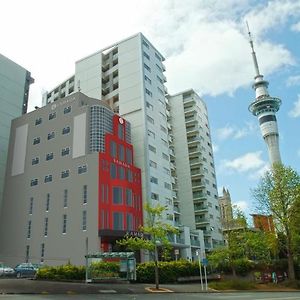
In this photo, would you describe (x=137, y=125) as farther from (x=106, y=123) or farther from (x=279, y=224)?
(x=279, y=224)

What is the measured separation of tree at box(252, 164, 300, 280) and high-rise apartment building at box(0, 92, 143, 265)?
25.0 metres

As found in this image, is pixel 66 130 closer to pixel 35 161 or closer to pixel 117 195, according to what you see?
pixel 35 161

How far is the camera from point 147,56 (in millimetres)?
88562

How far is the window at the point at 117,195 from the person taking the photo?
217 ft

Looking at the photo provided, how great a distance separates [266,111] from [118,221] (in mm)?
89434

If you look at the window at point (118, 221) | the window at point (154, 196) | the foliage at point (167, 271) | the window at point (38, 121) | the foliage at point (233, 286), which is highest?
the window at point (38, 121)

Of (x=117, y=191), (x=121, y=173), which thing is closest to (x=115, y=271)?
(x=117, y=191)

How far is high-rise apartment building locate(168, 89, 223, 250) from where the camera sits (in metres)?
94.4

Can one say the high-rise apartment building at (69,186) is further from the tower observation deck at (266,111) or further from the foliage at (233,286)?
the tower observation deck at (266,111)

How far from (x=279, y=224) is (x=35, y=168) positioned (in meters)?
47.0

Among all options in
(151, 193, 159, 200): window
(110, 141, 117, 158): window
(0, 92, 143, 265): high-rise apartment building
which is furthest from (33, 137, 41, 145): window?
(151, 193, 159, 200): window

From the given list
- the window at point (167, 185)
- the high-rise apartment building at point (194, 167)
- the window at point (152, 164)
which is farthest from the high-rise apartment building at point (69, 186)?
the high-rise apartment building at point (194, 167)

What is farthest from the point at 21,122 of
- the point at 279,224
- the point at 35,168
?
the point at 279,224

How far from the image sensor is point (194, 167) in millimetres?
100500
